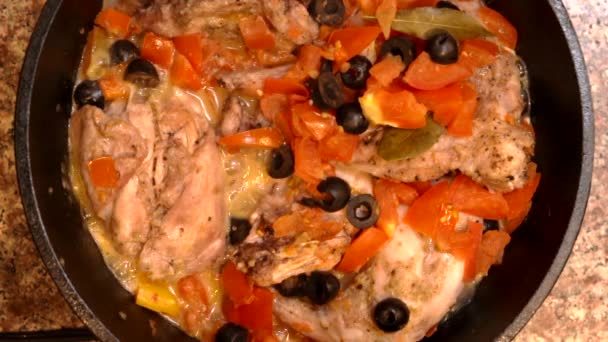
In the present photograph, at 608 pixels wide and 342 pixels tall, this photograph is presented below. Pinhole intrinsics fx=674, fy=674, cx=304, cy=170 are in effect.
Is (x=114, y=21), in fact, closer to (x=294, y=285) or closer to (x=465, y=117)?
(x=294, y=285)

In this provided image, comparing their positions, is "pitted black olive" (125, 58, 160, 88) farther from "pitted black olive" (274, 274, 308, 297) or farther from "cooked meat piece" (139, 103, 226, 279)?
"pitted black olive" (274, 274, 308, 297)

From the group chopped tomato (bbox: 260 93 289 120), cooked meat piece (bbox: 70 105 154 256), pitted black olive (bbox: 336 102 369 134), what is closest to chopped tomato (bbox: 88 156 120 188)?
cooked meat piece (bbox: 70 105 154 256)

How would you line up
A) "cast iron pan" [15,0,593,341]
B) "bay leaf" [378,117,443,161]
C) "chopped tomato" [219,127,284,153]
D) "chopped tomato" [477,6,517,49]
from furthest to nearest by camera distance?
1. "chopped tomato" [477,6,517,49]
2. "chopped tomato" [219,127,284,153]
3. "bay leaf" [378,117,443,161]
4. "cast iron pan" [15,0,593,341]

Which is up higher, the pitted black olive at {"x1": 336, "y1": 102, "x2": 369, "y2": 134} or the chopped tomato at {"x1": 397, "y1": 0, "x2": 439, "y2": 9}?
the chopped tomato at {"x1": 397, "y1": 0, "x2": 439, "y2": 9}

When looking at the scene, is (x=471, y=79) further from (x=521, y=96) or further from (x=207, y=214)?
(x=207, y=214)

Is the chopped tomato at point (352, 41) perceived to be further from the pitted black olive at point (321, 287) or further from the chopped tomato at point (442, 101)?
the pitted black olive at point (321, 287)

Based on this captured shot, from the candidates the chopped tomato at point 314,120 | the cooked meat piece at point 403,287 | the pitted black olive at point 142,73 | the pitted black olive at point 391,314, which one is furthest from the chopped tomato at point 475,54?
the pitted black olive at point 142,73

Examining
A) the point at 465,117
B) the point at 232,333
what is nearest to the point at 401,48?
the point at 465,117

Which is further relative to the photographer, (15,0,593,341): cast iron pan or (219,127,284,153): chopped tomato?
(219,127,284,153): chopped tomato
